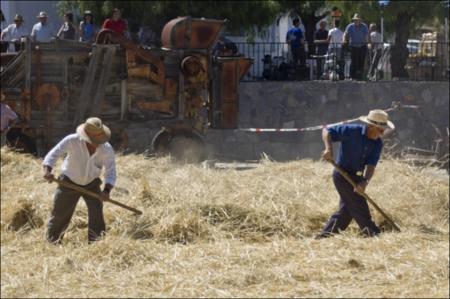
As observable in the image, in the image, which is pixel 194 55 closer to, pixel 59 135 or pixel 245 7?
pixel 59 135

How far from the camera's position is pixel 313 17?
1080 inches

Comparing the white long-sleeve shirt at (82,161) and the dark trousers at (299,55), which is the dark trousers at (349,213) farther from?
the dark trousers at (299,55)

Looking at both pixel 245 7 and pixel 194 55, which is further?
pixel 245 7

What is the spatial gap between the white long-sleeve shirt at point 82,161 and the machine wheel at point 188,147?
656 cm

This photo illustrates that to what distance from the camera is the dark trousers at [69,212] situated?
9.62 m

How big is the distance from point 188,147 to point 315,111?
5022 mm

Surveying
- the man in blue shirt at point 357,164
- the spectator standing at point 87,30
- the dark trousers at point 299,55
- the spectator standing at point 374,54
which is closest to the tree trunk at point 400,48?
the spectator standing at point 374,54

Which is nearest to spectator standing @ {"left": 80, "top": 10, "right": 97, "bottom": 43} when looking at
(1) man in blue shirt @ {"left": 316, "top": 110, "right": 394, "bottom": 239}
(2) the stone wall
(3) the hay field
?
(2) the stone wall

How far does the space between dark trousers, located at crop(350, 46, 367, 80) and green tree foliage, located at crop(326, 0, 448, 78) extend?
755 mm

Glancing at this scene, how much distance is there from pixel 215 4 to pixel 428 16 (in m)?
A: 4.59

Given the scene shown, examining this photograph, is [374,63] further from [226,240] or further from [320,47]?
[226,240]

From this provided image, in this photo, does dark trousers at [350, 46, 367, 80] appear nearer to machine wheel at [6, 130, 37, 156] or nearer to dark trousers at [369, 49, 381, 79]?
dark trousers at [369, 49, 381, 79]

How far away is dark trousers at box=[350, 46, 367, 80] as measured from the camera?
20.6m

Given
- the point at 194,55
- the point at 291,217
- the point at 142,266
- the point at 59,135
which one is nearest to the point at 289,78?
the point at 194,55
